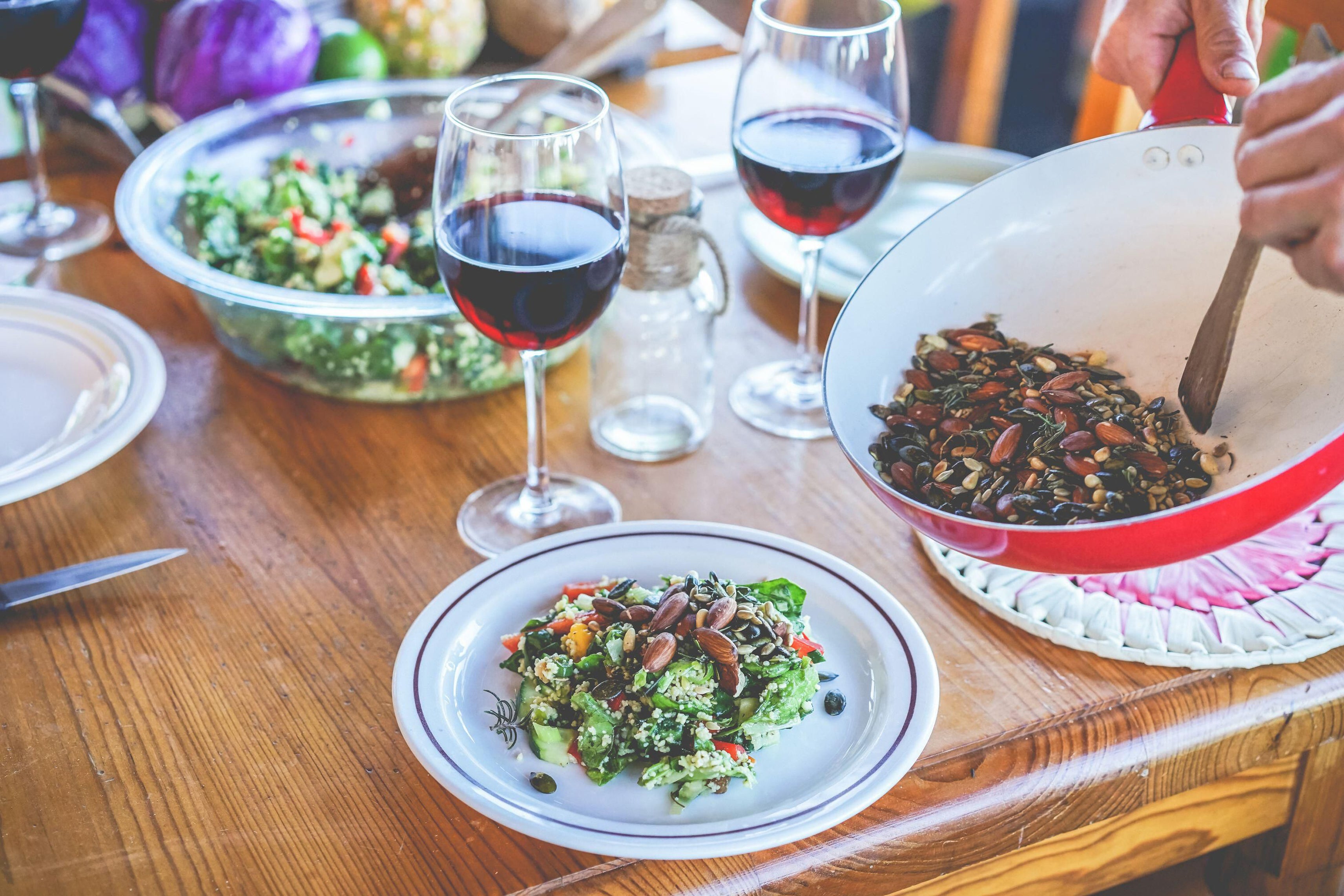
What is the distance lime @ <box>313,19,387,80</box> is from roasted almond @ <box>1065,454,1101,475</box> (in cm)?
128

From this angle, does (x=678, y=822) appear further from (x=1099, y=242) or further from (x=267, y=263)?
(x=267, y=263)

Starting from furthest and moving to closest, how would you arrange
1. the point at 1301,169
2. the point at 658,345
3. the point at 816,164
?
the point at 658,345, the point at 816,164, the point at 1301,169

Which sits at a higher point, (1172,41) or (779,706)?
(1172,41)

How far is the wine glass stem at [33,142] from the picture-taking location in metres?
1.45

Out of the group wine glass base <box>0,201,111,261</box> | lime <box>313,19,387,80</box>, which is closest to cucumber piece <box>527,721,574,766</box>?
wine glass base <box>0,201,111,261</box>

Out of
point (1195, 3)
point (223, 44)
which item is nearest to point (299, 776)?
point (1195, 3)

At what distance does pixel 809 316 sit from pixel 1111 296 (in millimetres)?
319

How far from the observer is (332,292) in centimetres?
118

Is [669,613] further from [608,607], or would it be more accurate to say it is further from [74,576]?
[74,576]

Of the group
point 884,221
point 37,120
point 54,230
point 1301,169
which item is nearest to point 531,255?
point 1301,169

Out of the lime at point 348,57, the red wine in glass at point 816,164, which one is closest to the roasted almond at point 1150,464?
the red wine in glass at point 816,164

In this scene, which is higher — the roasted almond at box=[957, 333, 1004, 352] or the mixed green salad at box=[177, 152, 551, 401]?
the roasted almond at box=[957, 333, 1004, 352]

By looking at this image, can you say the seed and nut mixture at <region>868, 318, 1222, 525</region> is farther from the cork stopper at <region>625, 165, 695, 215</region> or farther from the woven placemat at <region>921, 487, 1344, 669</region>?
the cork stopper at <region>625, 165, 695, 215</region>

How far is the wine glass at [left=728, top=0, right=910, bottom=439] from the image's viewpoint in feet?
3.60
